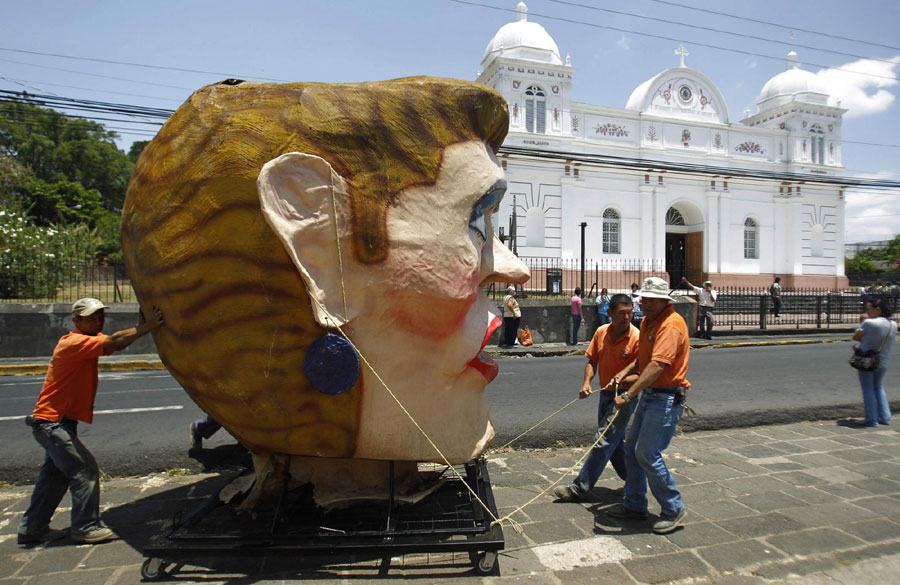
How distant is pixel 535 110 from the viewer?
21.4 meters

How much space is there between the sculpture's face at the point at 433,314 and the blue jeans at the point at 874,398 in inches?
220

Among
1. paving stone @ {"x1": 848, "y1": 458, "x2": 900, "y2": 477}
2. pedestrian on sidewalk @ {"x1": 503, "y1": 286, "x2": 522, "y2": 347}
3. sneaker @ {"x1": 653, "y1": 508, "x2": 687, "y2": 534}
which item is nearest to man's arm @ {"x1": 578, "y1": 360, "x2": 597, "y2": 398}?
sneaker @ {"x1": 653, "y1": 508, "x2": 687, "y2": 534}

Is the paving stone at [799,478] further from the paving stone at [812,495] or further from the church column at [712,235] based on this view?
the church column at [712,235]

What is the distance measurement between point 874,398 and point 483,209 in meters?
5.89

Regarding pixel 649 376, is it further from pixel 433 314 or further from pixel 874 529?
pixel 874 529

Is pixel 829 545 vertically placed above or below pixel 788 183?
below

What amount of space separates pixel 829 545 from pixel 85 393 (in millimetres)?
4732

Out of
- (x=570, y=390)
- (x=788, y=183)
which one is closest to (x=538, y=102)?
(x=788, y=183)

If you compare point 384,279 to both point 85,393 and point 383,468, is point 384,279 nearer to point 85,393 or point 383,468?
point 383,468

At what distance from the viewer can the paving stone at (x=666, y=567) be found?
3.04m

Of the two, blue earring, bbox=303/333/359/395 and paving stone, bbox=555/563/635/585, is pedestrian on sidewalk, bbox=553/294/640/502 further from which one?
blue earring, bbox=303/333/359/395

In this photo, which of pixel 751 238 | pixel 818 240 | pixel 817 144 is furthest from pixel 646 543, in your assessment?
pixel 817 144

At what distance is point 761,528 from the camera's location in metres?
3.64

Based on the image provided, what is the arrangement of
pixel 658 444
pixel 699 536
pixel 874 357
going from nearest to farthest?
pixel 699 536 < pixel 658 444 < pixel 874 357
